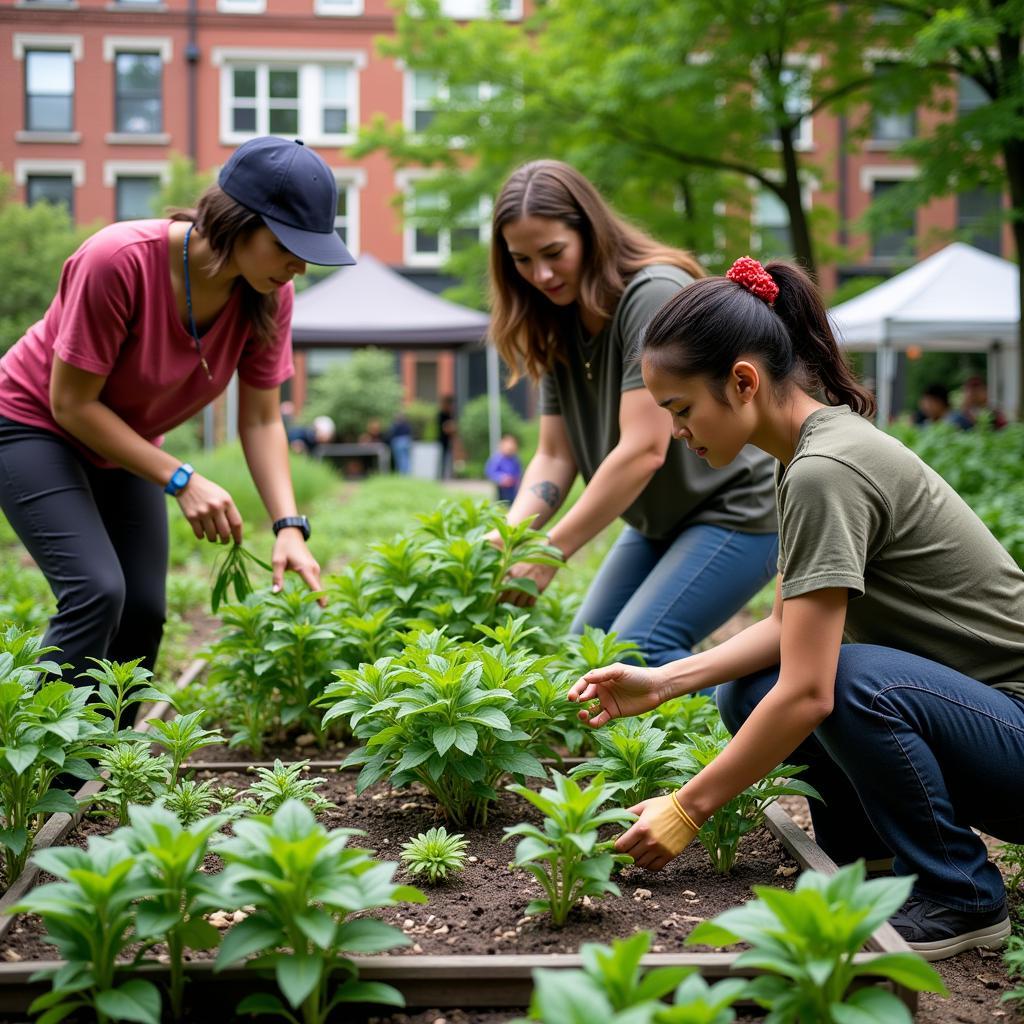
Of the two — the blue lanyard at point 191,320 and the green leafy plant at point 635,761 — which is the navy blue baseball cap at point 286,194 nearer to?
the blue lanyard at point 191,320

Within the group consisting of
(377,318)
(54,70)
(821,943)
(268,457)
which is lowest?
(821,943)

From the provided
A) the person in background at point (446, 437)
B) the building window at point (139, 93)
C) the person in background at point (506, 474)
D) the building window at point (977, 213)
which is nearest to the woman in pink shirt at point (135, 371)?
the person in background at point (506, 474)

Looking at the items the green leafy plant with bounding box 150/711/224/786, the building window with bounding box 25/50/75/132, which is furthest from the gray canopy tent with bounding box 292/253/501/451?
the green leafy plant with bounding box 150/711/224/786

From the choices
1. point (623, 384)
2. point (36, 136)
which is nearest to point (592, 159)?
point (623, 384)

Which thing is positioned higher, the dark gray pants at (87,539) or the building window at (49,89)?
the building window at (49,89)

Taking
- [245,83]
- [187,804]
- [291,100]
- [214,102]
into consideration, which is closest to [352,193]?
[291,100]

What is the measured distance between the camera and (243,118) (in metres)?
30.0

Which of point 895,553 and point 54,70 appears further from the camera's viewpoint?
point 54,70

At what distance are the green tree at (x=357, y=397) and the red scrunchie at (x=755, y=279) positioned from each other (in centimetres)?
2407

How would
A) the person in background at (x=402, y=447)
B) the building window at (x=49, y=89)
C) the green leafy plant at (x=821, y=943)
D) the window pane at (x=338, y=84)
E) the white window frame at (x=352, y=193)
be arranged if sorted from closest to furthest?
the green leafy plant at (x=821, y=943), the person in background at (x=402, y=447), the building window at (x=49, y=89), the white window frame at (x=352, y=193), the window pane at (x=338, y=84)

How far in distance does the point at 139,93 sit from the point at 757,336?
3051cm

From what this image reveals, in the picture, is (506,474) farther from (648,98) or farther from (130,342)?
(130,342)

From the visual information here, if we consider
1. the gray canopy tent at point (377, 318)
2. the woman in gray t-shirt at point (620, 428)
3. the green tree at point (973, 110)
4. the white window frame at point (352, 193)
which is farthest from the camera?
the white window frame at point (352, 193)

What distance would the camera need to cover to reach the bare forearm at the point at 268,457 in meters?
4.03
